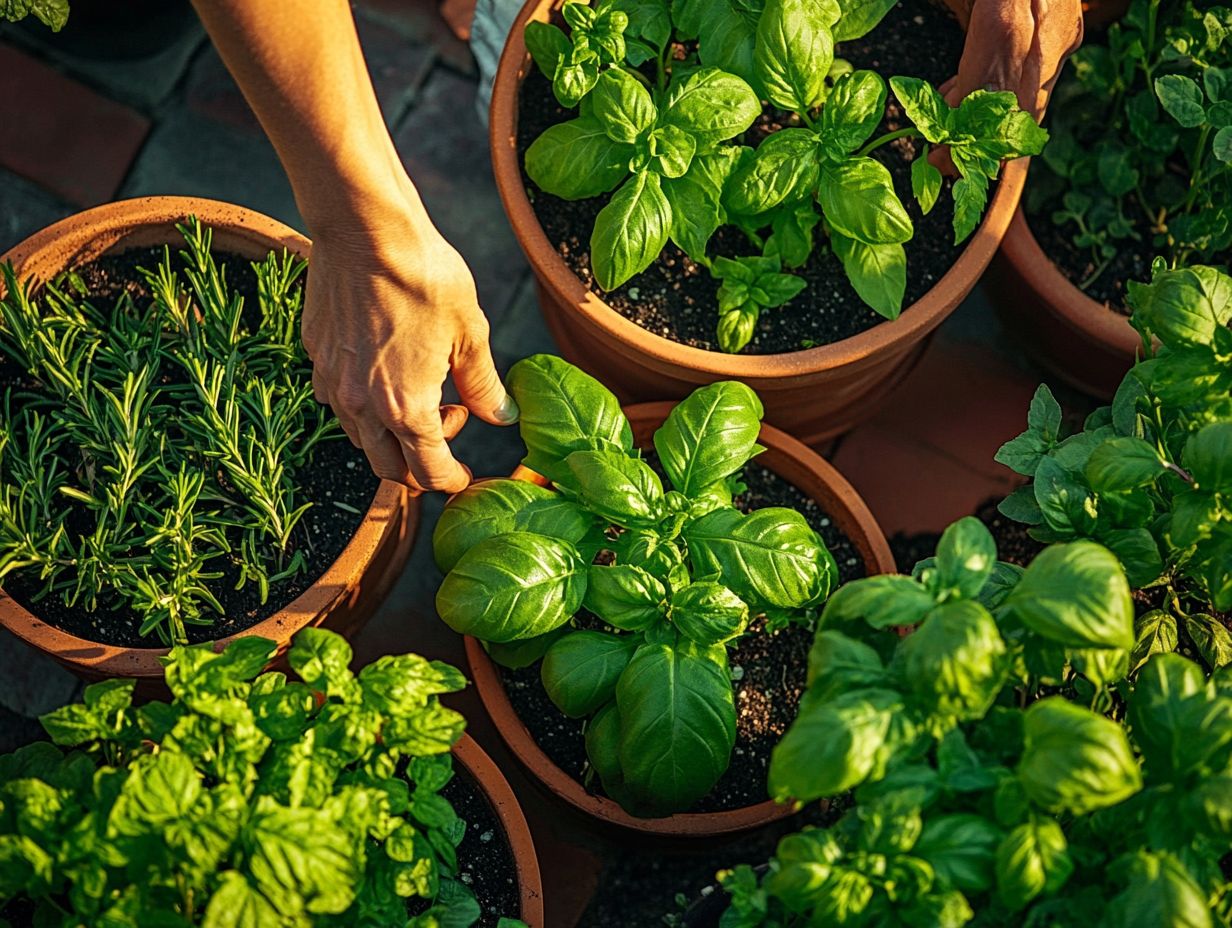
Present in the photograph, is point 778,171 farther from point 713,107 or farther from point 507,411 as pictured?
point 507,411

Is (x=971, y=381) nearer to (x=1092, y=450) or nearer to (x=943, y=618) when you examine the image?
(x=1092, y=450)

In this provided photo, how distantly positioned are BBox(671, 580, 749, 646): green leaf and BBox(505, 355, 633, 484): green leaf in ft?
0.72

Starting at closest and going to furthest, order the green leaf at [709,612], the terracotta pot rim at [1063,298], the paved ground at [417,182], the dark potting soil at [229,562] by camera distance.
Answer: the green leaf at [709,612] < the dark potting soil at [229,562] < the terracotta pot rim at [1063,298] < the paved ground at [417,182]

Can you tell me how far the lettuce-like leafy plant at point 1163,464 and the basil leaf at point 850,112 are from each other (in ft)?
1.18

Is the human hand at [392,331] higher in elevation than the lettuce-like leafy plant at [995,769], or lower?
higher

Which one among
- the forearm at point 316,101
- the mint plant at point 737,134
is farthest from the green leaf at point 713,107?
the forearm at point 316,101

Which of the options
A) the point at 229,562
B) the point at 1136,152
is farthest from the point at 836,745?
the point at 1136,152

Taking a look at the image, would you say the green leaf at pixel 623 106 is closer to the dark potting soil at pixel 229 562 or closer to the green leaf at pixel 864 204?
the green leaf at pixel 864 204

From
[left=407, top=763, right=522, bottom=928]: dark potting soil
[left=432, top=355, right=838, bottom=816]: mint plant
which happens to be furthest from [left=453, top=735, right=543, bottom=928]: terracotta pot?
[left=432, top=355, right=838, bottom=816]: mint plant

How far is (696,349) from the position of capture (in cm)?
158

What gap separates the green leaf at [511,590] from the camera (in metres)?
1.29

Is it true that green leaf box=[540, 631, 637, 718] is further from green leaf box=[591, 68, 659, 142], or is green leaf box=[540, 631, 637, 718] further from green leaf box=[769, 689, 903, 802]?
green leaf box=[591, 68, 659, 142]

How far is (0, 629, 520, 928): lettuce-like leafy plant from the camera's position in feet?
3.32

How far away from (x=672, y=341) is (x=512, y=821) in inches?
25.5
